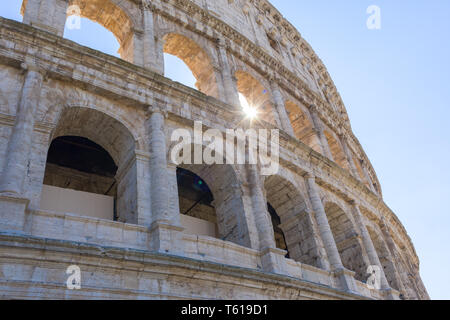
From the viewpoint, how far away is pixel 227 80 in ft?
43.5

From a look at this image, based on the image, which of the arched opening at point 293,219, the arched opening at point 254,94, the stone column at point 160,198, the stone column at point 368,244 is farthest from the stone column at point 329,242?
the stone column at point 160,198

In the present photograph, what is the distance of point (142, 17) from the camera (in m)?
12.5

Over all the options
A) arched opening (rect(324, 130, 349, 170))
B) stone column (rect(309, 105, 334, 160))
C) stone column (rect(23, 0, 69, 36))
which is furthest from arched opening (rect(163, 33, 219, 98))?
arched opening (rect(324, 130, 349, 170))

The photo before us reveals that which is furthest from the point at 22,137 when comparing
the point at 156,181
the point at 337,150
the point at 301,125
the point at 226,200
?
the point at 337,150

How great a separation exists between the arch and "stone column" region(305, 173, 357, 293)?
20.8 feet

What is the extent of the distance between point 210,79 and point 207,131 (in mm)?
3188

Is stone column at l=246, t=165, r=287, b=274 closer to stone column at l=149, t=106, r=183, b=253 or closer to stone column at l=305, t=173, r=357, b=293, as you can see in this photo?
stone column at l=305, t=173, r=357, b=293

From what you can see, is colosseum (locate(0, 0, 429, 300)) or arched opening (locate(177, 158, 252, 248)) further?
arched opening (locate(177, 158, 252, 248))

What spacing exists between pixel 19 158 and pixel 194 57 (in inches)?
307

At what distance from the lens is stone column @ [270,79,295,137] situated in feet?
47.0

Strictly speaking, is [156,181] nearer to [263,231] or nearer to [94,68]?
[263,231]

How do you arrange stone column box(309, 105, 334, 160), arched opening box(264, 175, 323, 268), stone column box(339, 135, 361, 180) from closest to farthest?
arched opening box(264, 175, 323, 268)
stone column box(309, 105, 334, 160)
stone column box(339, 135, 361, 180)

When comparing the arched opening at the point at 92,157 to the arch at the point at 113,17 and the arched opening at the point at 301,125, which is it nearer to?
the arch at the point at 113,17
